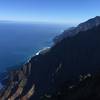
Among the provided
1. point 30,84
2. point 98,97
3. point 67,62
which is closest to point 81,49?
point 67,62

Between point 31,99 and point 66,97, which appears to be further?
point 31,99

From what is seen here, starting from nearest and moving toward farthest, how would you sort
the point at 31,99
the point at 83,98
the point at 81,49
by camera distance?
1. the point at 83,98
2. the point at 31,99
3. the point at 81,49

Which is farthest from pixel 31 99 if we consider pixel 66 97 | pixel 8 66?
pixel 8 66

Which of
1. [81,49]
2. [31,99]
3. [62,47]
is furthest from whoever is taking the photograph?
[62,47]

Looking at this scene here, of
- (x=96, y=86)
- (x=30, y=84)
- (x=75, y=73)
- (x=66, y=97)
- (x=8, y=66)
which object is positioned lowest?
(x=8, y=66)

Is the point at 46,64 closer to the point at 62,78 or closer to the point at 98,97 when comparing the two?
the point at 62,78

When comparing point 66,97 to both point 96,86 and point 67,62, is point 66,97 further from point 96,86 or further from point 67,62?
point 67,62

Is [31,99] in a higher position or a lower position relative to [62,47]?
lower
